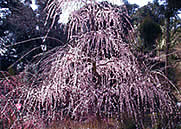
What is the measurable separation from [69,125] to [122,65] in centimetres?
75

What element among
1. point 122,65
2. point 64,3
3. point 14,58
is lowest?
point 14,58

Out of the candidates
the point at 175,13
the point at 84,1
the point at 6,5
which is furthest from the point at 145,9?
the point at 84,1

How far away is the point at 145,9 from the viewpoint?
2508 centimetres

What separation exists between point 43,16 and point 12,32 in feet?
8.34

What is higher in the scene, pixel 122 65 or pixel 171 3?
pixel 171 3

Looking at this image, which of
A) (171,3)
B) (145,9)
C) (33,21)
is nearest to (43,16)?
(33,21)

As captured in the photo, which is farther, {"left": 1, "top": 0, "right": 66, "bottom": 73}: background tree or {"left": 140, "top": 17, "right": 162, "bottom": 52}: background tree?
{"left": 1, "top": 0, "right": 66, "bottom": 73}: background tree

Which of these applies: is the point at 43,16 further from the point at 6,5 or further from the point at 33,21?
the point at 6,5

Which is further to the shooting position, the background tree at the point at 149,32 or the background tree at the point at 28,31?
the background tree at the point at 28,31

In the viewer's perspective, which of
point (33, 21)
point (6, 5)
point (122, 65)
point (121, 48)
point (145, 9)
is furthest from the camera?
point (145, 9)

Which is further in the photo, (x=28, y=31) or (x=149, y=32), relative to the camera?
(x=28, y=31)

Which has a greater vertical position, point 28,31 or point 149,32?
point 28,31

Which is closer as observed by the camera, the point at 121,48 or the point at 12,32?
the point at 121,48

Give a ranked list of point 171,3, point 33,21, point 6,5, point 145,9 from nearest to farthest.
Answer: point 171,3 → point 33,21 → point 6,5 → point 145,9
